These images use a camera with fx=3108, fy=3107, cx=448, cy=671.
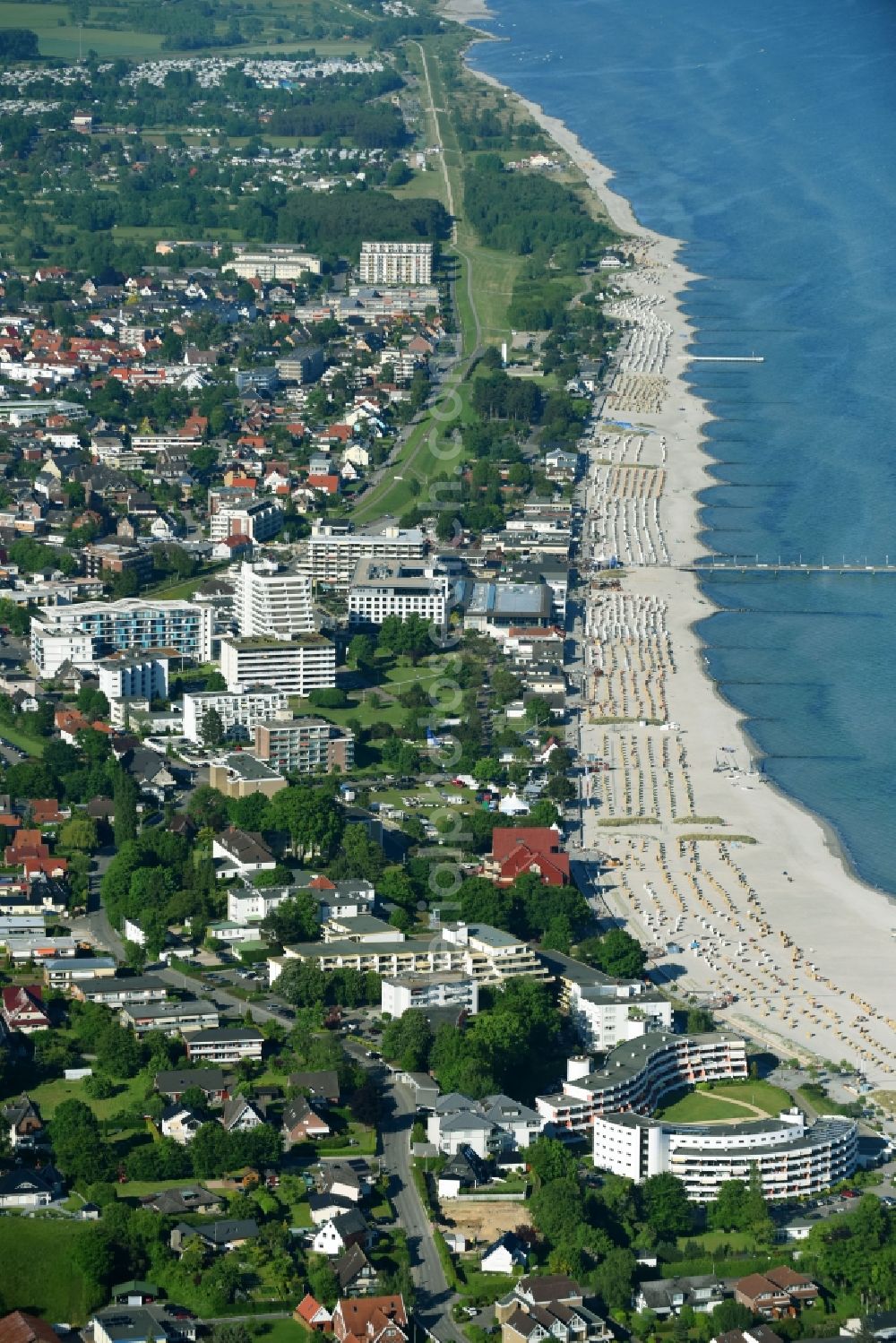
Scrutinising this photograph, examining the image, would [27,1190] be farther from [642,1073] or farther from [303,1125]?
Answer: [642,1073]

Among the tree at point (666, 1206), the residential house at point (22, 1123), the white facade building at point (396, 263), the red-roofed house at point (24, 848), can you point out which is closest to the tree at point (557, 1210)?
the tree at point (666, 1206)

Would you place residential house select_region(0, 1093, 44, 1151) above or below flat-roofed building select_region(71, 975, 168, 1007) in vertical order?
above

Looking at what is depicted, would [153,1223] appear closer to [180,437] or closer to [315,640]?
[315,640]

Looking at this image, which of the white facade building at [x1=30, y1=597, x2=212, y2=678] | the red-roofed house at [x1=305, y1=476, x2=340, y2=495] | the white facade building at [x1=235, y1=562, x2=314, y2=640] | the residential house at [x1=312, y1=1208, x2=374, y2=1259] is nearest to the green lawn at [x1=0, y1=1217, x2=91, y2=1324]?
the residential house at [x1=312, y1=1208, x2=374, y2=1259]

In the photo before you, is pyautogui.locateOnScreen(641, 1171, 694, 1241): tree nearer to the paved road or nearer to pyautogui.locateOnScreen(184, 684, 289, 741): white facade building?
the paved road

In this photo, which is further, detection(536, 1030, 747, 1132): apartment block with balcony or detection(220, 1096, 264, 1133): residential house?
detection(536, 1030, 747, 1132): apartment block with balcony

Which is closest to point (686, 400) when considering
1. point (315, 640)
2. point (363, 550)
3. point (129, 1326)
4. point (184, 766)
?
point (363, 550)
